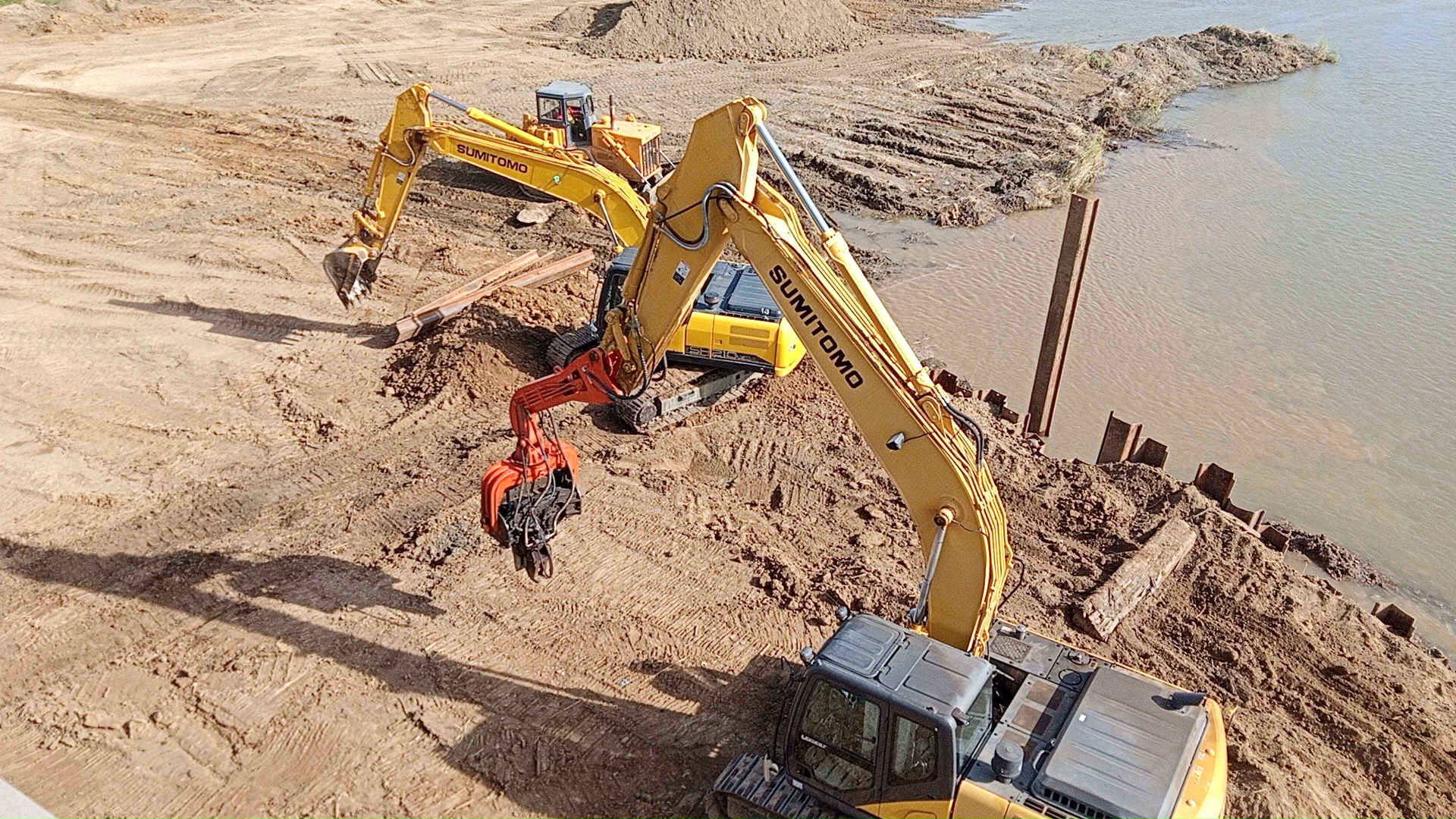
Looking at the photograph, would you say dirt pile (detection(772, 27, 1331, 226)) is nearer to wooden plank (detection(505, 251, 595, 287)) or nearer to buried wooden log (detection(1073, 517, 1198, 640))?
wooden plank (detection(505, 251, 595, 287))

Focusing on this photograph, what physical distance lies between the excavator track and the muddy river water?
26.7 feet

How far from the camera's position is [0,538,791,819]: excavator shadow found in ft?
24.7

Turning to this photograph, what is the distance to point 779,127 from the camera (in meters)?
23.9

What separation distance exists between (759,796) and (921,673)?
1570mm

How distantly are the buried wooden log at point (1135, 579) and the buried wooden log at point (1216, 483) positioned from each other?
942 mm

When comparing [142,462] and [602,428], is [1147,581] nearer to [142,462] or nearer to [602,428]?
[602,428]

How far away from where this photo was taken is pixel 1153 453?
11641 mm

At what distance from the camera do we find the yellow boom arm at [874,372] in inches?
246

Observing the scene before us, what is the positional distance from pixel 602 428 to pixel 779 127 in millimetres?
13992

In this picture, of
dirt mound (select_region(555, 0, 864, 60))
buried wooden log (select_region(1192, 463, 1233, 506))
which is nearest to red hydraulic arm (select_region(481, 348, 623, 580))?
buried wooden log (select_region(1192, 463, 1233, 506))

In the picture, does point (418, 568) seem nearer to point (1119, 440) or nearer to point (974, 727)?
point (974, 727)

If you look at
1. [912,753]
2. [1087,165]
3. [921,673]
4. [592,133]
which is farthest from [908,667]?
[1087,165]

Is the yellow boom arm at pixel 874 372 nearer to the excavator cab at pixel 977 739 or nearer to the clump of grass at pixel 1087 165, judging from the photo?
the excavator cab at pixel 977 739

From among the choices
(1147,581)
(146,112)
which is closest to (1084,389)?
(1147,581)
